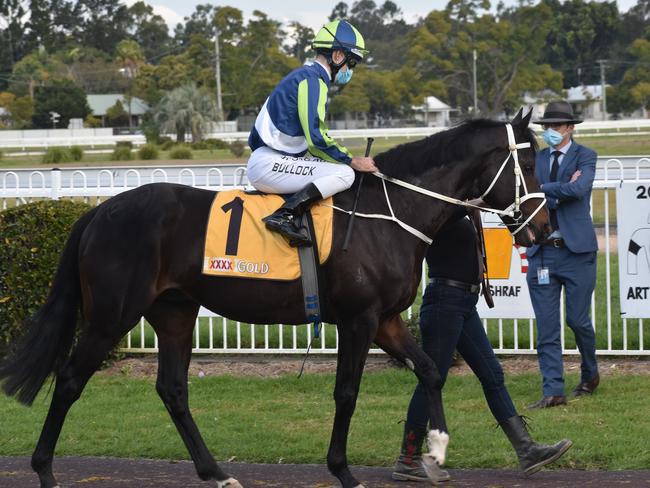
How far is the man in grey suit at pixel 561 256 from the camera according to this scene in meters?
7.60

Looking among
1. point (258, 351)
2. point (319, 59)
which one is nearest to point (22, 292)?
point (258, 351)

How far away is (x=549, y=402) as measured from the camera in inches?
301

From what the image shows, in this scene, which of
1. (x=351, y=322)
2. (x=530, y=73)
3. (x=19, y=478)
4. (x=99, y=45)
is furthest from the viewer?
(x=99, y=45)

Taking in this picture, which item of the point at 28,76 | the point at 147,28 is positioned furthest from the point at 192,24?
the point at 28,76

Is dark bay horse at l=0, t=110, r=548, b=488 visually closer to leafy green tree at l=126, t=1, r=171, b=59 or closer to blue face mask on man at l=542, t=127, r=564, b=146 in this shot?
blue face mask on man at l=542, t=127, r=564, b=146

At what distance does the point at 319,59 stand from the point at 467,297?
59.6 inches

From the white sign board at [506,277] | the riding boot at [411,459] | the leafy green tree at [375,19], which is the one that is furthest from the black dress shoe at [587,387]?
the leafy green tree at [375,19]

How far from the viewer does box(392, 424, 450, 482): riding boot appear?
238 inches

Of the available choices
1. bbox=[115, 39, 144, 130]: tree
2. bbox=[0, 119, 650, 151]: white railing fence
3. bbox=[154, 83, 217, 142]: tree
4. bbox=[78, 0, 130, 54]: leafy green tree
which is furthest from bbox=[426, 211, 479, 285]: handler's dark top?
bbox=[78, 0, 130, 54]: leafy green tree

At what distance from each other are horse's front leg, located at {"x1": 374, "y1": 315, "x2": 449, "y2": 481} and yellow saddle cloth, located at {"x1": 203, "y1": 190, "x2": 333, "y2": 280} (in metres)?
0.57

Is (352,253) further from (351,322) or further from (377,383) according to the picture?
(377,383)

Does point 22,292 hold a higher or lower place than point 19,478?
higher

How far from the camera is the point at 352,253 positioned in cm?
584

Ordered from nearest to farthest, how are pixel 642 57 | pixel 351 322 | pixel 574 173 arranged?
pixel 351 322, pixel 574 173, pixel 642 57
